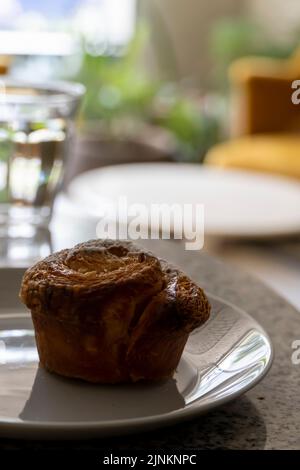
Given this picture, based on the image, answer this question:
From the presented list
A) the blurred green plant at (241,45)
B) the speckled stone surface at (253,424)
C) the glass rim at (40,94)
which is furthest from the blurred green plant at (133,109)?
the speckled stone surface at (253,424)

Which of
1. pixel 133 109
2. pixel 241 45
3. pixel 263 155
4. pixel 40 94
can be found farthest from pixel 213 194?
pixel 241 45

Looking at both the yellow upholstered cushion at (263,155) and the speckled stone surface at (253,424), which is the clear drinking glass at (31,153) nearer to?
the speckled stone surface at (253,424)

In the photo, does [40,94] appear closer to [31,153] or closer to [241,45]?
[31,153]

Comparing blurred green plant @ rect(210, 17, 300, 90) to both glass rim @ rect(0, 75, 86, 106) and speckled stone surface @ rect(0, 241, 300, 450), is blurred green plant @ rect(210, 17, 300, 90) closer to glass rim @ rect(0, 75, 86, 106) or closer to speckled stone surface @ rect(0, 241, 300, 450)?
glass rim @ rect(0, 75, 86, 106)

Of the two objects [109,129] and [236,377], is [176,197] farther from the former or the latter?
[109,129]

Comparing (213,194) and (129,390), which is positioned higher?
(129,390)

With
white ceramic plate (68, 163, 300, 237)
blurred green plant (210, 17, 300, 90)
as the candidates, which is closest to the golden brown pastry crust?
white ceramic plate (68, 163, 300, 237)
